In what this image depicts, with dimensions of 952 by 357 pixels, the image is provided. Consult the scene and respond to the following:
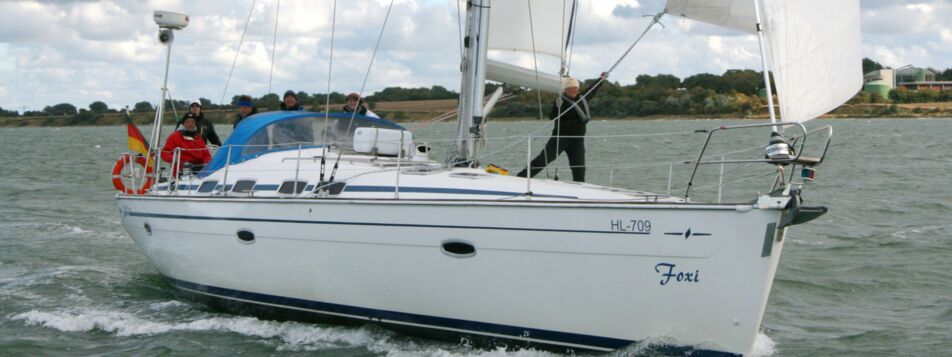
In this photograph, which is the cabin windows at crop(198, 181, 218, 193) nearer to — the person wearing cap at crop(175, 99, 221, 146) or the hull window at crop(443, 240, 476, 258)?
the person wearing cap at crop(175, 99, 221, 146)

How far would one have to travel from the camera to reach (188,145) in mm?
13531

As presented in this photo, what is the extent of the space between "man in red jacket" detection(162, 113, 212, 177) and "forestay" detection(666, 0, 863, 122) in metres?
Answer: 7.51

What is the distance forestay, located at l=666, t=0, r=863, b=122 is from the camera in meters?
8.27

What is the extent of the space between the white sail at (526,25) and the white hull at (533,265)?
3018 millimetres

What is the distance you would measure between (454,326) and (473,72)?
9.20ft

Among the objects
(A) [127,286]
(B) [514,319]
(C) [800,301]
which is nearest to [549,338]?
(B) [514,319]

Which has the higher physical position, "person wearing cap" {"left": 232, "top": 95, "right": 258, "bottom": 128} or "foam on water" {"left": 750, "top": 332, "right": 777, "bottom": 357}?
"person wearing cap" {"left": 232, "top": 95, "right": 258, "bottom": 128}

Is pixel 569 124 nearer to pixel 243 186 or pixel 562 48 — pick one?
pixel 562 48

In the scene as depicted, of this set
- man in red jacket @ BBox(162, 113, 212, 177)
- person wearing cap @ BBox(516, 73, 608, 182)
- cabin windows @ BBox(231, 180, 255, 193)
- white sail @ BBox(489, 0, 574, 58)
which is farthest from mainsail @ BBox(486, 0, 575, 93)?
man in red jacket @ BBox(162, 113, 212, 177)

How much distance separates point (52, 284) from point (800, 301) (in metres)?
9.47

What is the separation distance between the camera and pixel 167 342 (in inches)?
427

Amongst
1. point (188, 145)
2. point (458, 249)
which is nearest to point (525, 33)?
point (458, 249)

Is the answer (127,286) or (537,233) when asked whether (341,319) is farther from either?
(127,286)

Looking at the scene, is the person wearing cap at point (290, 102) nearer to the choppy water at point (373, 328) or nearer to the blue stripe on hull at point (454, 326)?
the choppy water at point (373, 328)
